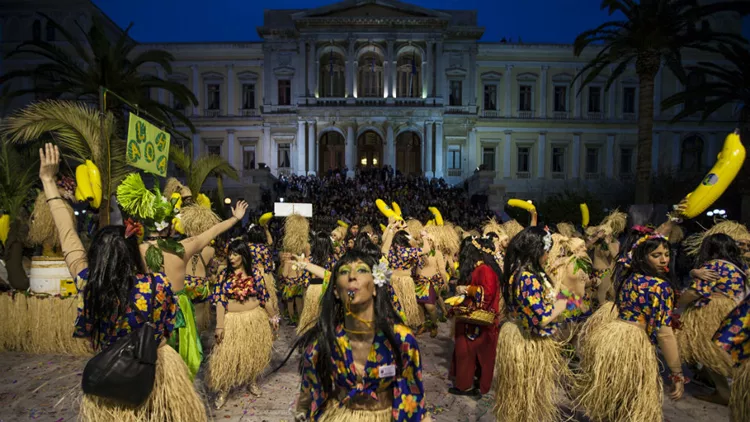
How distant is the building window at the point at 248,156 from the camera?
3884 centimetres

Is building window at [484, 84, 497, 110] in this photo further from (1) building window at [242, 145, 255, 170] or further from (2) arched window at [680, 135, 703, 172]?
(1) building window at [242, 145, 255, 170]

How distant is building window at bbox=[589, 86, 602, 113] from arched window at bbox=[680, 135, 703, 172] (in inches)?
309

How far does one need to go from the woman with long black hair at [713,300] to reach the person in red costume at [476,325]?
2084mm

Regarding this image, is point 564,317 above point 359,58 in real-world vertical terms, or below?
below

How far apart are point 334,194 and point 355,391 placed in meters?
21.1

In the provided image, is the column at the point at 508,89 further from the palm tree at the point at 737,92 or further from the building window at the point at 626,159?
the palm tree at the point at 737,92

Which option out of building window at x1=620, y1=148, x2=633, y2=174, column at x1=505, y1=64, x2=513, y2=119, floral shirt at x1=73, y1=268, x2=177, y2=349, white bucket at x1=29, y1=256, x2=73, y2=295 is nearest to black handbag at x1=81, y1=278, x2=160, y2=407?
floral shirt at x1=73, y1=268, x2=177, y2=349

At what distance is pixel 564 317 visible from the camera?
491 cm

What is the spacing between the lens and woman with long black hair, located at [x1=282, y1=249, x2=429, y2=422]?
2701 millimetres

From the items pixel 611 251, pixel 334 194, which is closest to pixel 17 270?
pixel 611 251

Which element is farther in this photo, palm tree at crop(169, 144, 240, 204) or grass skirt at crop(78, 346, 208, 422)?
palm tree at crop(169, 144, 240, 204)

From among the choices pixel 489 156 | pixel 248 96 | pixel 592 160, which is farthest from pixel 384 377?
pixel 592 160

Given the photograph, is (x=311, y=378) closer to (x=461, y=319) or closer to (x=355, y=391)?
(x=355, y=391)

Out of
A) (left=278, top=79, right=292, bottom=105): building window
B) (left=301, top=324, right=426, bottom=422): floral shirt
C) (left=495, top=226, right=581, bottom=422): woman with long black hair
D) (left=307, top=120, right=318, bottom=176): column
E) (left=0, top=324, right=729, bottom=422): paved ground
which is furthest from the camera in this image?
(left=278, top=79, right=292, bottom=105): building window
